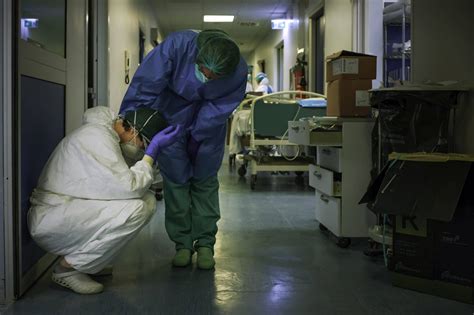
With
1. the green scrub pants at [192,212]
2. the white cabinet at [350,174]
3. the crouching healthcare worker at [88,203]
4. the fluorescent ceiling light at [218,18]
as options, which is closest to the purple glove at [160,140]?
the crouching healthcare worker at [88,203]

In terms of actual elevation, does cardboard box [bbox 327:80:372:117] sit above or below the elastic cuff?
above

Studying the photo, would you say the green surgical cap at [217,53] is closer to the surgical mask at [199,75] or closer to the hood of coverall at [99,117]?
the surgical mask at [199,75]

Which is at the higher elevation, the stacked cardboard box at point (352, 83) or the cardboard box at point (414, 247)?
the stacked cardboard box at point (352, 83)

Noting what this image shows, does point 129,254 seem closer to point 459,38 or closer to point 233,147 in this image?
point 459,38

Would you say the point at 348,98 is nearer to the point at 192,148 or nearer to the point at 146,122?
the point at 192,148

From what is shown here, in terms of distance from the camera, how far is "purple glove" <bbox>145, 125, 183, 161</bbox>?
2.07m

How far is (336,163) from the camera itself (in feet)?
9.52

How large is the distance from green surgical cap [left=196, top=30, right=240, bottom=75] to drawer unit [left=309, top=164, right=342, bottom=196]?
39.4 inches

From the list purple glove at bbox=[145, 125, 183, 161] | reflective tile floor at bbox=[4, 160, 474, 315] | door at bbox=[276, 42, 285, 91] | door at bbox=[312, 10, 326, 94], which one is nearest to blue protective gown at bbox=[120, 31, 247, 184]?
purple glove at bbox=[145, 125, 183, 161]

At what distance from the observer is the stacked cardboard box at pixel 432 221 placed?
1963 mm

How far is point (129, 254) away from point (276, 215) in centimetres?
145

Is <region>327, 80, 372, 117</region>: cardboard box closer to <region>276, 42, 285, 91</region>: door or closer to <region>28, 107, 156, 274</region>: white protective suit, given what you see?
<region>28, 107, 156, 274</region>: white protective suit

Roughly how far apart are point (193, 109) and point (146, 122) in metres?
0.39

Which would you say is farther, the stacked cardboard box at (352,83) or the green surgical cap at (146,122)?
the stacked cardboard box at (352,83)
